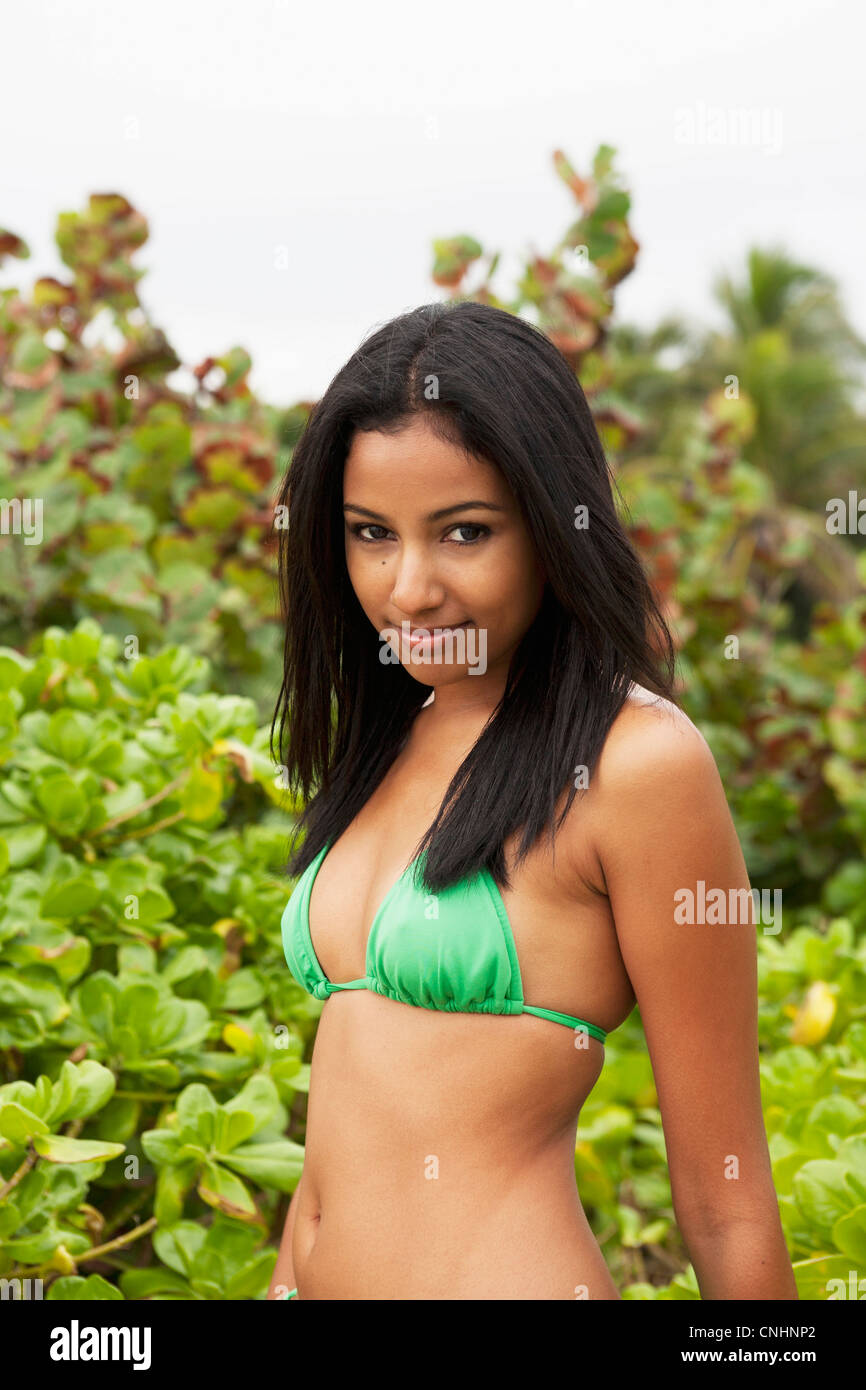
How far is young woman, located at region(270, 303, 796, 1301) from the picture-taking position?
1437 millimetres

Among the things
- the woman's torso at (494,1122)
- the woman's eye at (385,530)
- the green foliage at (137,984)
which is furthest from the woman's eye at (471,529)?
the green foliage at (137,984)

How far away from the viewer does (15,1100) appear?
1.78 metres

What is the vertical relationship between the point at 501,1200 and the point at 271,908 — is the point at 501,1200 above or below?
below

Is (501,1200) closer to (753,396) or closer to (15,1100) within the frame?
(15,1100)

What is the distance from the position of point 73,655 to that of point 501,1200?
1.52 metres

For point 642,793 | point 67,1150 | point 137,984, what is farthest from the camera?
point 137,984

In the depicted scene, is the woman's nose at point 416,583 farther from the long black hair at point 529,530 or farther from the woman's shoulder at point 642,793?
the woman's shoulder at point 642,793

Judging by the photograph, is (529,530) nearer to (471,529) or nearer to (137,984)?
(471,529)

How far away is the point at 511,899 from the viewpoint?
58.1 inches

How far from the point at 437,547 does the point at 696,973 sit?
54 centimetres

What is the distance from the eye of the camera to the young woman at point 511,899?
1.44m

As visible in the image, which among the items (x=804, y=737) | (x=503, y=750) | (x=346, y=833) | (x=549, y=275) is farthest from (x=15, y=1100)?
(x=804, y=737)

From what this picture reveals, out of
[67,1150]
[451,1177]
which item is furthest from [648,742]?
[67,1150]

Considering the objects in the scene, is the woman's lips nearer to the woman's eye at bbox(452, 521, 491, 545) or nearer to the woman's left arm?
the woman's eye at bbox(452, 521, 491, 545)
